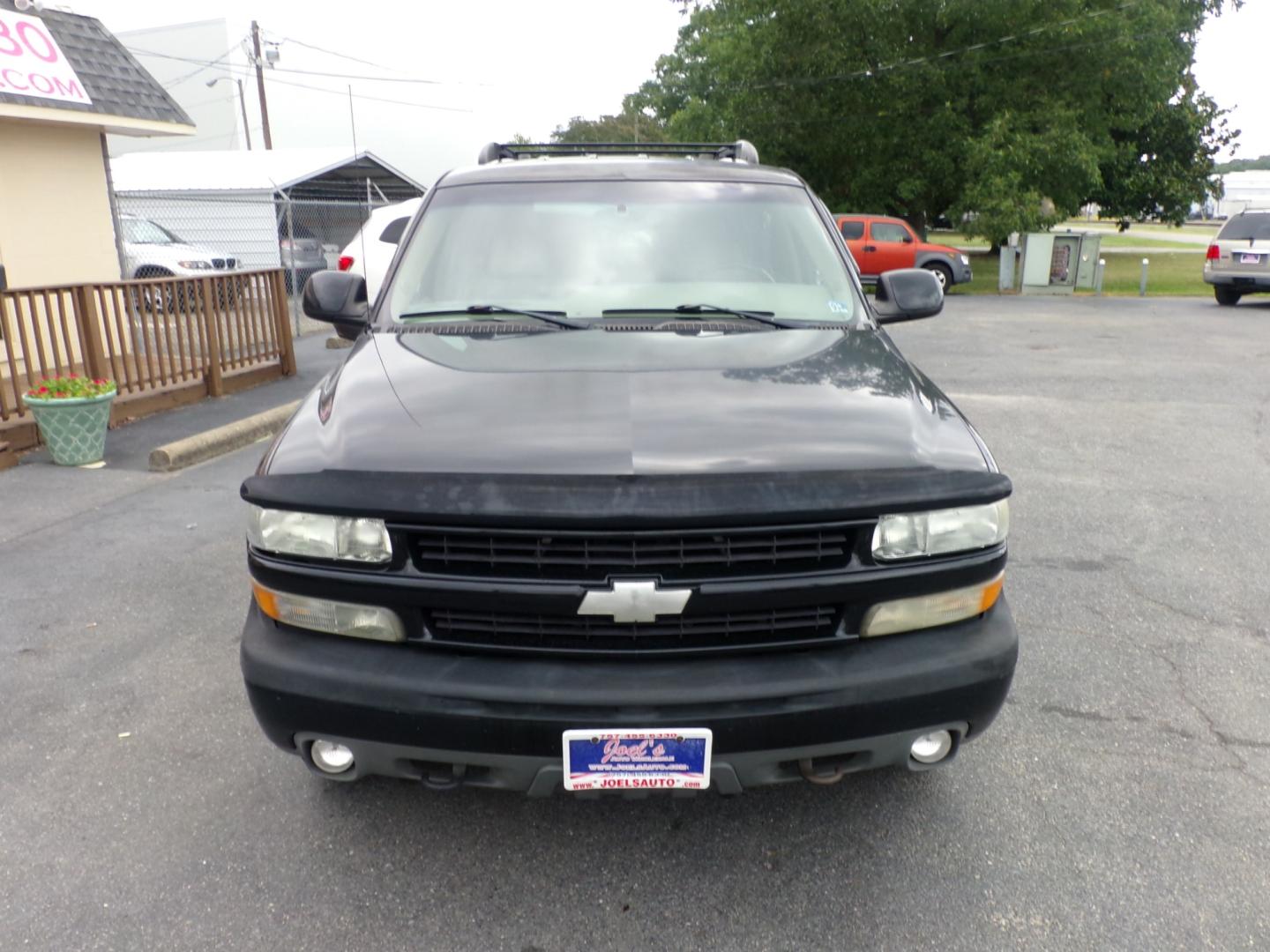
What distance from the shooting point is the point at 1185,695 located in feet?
12.1

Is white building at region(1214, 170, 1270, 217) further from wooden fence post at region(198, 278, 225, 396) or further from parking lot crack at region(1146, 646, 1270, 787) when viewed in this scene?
parking lot crack at region(1146, 646, 1270, 787)

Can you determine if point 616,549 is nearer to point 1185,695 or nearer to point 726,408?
point 726,408

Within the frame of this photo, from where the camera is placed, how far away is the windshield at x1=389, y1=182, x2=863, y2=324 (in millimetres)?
3523

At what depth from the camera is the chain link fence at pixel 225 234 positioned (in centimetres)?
1645

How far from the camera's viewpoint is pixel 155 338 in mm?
8859

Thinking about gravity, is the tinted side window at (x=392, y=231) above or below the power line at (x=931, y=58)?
below

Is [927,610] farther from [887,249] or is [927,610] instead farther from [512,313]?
[887,249]

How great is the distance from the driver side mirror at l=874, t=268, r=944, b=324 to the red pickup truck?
18.4m

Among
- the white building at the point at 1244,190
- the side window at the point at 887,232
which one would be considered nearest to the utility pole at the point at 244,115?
the side window at the point at 887,232

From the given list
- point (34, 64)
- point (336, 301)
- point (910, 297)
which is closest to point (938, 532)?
point (910, 297)

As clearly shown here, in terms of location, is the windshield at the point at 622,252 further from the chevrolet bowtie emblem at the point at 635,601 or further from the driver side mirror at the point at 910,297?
the chevrolet bowtie emblem at the point at 635,601

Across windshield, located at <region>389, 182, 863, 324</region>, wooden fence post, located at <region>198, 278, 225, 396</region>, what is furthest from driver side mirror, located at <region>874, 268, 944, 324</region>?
wooden fence post, located at <region>198, 278, 225, 396</region>

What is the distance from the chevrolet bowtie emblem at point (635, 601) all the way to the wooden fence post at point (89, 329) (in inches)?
278

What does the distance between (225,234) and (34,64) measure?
1112 centimetres
